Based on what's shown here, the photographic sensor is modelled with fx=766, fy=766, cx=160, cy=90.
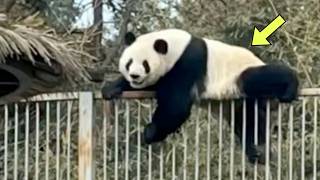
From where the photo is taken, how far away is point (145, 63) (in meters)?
4.94

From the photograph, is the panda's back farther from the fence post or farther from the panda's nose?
the fence post

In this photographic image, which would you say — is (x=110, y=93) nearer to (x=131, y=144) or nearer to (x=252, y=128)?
(x=252, y=128)

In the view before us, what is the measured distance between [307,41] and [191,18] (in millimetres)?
1329

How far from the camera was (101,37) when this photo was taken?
320 inches

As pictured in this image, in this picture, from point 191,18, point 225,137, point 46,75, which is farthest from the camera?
point 191,18

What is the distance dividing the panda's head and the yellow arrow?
1.94 meters

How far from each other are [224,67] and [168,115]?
1.69 feet

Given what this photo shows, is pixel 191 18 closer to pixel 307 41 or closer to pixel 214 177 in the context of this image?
pixel 307 41

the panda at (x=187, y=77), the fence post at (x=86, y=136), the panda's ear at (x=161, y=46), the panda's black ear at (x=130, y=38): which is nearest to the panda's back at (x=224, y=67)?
the panda at (x=187, y=77)

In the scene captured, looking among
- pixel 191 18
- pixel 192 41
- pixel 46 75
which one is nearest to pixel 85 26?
pixel 191 18

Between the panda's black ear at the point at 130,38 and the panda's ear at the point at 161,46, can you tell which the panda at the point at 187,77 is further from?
the panda's black ear at the point at 130,38

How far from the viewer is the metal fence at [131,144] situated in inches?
185

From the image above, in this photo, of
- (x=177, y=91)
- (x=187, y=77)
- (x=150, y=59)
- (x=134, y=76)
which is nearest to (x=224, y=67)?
(x=187, y=77)

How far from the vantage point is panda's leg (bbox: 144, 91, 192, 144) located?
4.77 metres
